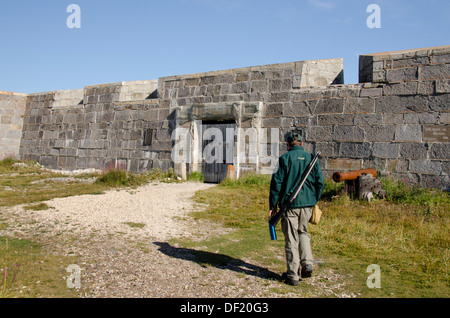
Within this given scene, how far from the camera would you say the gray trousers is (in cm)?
392

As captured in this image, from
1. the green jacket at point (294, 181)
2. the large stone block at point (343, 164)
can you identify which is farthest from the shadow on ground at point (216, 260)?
the large stone block at point (343, 164)

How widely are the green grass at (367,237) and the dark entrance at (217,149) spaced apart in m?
2.66

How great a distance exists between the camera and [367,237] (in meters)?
5.58

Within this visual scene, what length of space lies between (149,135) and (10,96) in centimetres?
813

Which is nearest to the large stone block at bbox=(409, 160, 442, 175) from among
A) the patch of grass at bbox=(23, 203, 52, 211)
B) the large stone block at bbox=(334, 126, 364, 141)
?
the large stone block at bbox=(334, 126, 364, 141)

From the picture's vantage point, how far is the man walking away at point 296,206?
391 centimetres

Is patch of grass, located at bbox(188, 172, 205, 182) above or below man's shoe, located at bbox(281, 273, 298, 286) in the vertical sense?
above

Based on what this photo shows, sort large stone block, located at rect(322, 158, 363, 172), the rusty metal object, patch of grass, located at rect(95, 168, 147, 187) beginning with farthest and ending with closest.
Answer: patch of grass, located at rect(95, 168, 147, 187) < large stone block, located at rect(322, 158, 363, 172) < the rusty metal object

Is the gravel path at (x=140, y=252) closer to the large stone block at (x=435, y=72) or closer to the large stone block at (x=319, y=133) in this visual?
the large stone block at (x=319, y=133)

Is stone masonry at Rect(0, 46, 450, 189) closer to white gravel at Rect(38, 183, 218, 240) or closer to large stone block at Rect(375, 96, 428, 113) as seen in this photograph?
large stone block at Rect(375, 96, 428, 113)

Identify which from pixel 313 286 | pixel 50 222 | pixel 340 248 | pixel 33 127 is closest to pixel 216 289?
pixel 313 286

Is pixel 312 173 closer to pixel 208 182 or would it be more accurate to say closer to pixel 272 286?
pixel 272 286

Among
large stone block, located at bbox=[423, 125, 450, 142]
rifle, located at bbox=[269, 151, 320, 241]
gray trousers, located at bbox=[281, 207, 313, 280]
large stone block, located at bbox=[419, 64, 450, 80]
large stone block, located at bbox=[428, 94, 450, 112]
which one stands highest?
large stone block, located at bbox=[419, 64, 450, 80]
